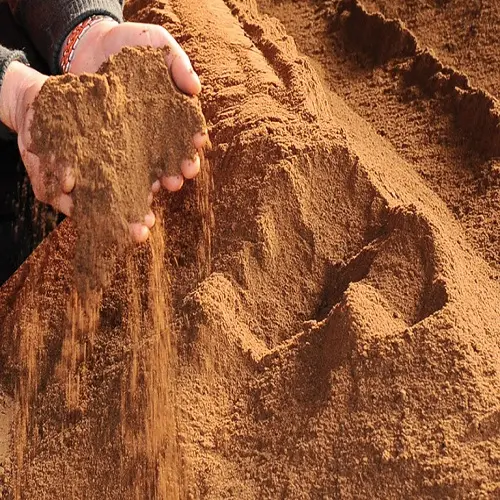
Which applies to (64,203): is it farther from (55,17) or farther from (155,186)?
(55,17)

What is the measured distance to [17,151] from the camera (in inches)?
75.5

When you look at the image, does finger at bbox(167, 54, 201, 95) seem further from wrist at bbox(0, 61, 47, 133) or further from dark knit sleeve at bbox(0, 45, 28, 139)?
dark knit sleeve at bbox(0, 45, 28, 139)

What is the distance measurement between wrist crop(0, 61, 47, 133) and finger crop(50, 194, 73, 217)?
0.18 m

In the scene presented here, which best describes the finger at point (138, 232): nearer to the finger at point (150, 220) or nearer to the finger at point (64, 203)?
the finger at point (150, 220)

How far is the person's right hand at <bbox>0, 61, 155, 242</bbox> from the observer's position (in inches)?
56.3

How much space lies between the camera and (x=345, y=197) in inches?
61.5

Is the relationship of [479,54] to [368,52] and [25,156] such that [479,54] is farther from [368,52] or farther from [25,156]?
[25,156]

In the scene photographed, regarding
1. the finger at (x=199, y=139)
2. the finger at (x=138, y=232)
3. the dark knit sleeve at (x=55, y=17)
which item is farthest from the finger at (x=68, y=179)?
the dark knit sleeve at (x=55, y=17)

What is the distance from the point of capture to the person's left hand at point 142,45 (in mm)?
1468

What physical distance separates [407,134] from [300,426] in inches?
35.7

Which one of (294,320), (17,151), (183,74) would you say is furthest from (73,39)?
(294,320)

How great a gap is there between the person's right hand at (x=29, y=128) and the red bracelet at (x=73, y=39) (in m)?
0.17

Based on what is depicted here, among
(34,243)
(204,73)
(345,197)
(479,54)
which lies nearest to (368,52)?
(479,54)

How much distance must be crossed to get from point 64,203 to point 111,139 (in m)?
0.16
